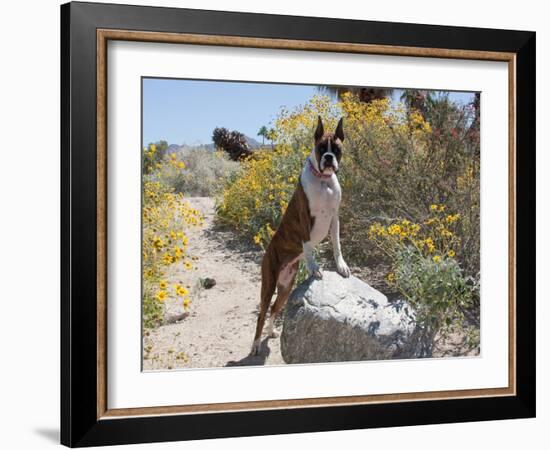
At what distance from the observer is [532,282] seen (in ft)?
18.5

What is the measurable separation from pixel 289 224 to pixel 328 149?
0.56 m

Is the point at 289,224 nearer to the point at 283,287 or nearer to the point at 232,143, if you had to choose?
the point at 283,287

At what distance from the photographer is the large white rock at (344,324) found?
5242mm

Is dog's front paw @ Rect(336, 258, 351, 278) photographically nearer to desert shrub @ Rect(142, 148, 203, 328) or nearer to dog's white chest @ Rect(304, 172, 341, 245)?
dog's white chest @ Rect(304, 172, 341, 245)

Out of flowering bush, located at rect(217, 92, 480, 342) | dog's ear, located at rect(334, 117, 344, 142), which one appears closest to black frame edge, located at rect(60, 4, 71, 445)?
flowering bush, located at rect(217, 92, 480, 342)

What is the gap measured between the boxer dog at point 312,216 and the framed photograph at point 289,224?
1cm

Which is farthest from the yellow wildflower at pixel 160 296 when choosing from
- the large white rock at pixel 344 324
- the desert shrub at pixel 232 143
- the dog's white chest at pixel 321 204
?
the dog's white chest at pixel 321 204

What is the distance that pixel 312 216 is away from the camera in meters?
5.35

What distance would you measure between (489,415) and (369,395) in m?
0.91

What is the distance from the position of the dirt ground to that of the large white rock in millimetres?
191

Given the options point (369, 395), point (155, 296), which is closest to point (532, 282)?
point (369, 395)

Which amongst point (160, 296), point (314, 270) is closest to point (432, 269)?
point (314, 270)

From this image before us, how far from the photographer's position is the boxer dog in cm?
527

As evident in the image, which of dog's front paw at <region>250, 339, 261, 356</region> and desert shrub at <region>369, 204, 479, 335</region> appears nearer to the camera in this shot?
dog's front paw at <region>250, 339, 261, 356</region>
